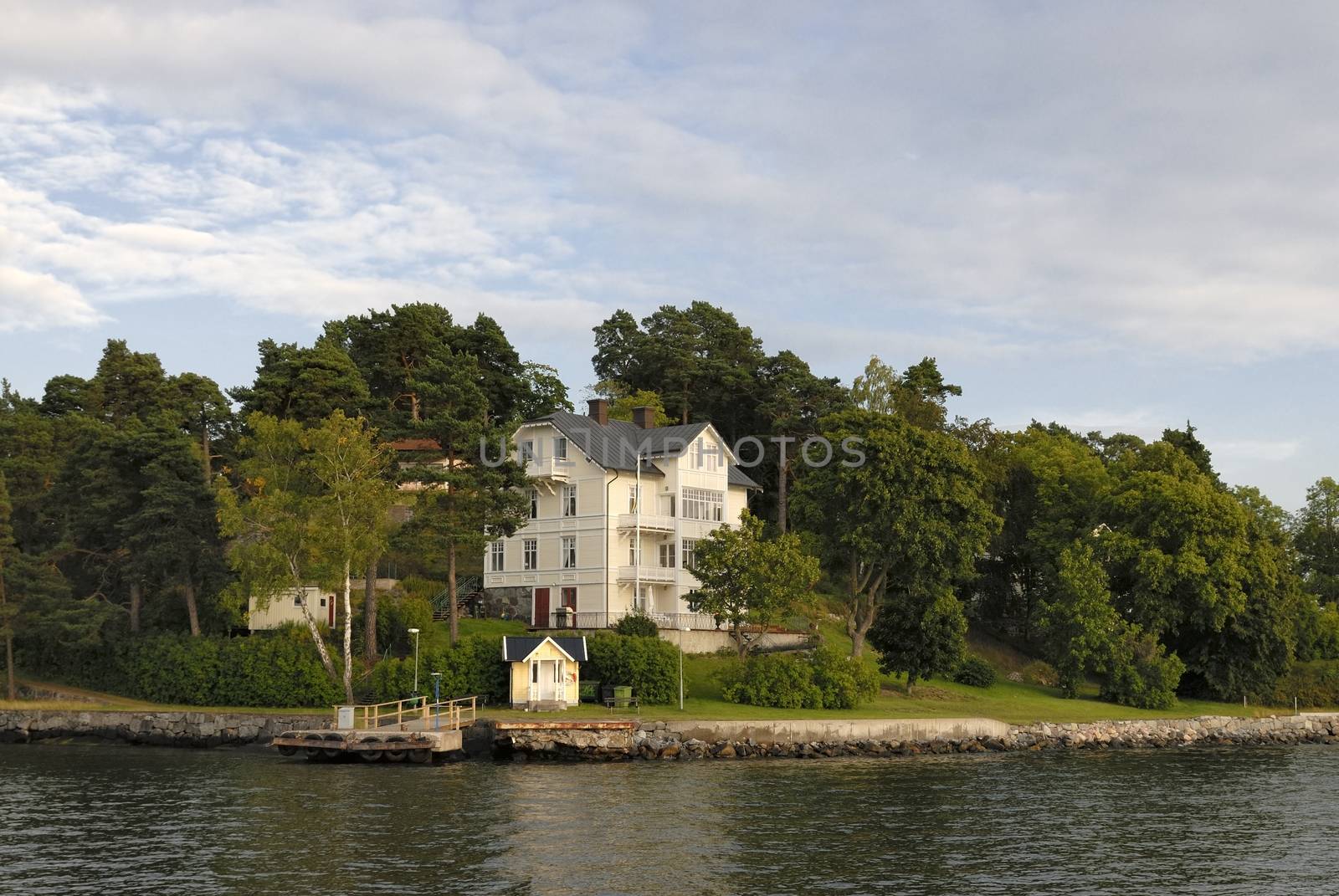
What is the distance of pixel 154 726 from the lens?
196 feet

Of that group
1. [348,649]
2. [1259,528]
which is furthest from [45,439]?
[1259,528]

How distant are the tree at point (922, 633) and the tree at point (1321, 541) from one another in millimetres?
39387

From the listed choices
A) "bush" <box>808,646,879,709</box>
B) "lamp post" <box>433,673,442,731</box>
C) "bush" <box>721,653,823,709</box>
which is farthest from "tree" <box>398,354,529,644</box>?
"bush" <box>808,646,879,709</box>

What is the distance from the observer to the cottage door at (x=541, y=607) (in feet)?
241

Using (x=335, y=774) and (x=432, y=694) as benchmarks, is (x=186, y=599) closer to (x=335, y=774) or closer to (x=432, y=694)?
(x=432, y=694)

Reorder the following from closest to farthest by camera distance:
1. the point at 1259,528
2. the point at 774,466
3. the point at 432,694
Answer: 1. the point at 432,694
2. the point at 1259,528
3. the point at 774,466

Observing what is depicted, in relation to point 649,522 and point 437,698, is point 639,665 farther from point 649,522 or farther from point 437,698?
point 649,522

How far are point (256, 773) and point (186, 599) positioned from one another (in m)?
25.2

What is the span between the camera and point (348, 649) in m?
59.5

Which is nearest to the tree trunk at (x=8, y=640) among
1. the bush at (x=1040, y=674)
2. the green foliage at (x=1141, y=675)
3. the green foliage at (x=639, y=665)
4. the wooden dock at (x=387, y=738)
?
the wooden dock at (x=387, y=738)

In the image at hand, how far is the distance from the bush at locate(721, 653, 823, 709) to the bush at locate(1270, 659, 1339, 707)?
3370 cm

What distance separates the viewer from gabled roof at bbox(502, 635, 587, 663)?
5734cm

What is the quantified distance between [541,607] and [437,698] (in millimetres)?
20889

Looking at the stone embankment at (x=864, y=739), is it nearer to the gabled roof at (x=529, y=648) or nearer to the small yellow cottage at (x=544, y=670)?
the small yellow cottage at (x=544, y=670)
